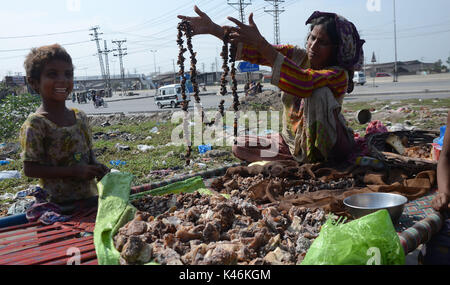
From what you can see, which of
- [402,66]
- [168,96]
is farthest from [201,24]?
[402,66]

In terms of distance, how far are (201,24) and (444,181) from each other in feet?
7.53

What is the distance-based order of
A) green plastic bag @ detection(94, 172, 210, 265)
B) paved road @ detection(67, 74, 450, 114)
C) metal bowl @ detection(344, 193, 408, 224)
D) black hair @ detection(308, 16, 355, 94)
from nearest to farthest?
1. green plastic bag @ detection(94, 172, 210, 265)
2. metal bowl @ detection(344, 193, 408, 224)
3. black hair @ detection(308, 16, 355, 94)
4. paved road @ detection(67, 74, 450, 114)

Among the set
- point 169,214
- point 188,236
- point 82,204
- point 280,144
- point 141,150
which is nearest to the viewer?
point 188,236

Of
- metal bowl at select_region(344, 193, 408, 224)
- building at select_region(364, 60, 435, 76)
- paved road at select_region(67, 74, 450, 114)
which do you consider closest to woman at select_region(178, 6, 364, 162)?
metal bowl at select_region(344, 193, 408, 224)

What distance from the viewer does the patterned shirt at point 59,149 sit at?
247 cm

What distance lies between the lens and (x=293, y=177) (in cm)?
326

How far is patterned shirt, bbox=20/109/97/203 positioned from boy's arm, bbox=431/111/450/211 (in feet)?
7.75

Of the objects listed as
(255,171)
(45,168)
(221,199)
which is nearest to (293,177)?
(255,171)

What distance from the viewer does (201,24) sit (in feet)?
10.7

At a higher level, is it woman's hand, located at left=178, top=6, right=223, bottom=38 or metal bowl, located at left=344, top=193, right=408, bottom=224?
woman's hand, located at left=178, top=6, right=223, bottom=38

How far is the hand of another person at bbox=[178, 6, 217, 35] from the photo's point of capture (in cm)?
322

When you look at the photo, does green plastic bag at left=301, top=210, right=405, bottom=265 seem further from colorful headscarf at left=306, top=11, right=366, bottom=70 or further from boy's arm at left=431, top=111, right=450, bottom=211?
colorful headscarf at left=306, top=11, right=366, bottom=70
